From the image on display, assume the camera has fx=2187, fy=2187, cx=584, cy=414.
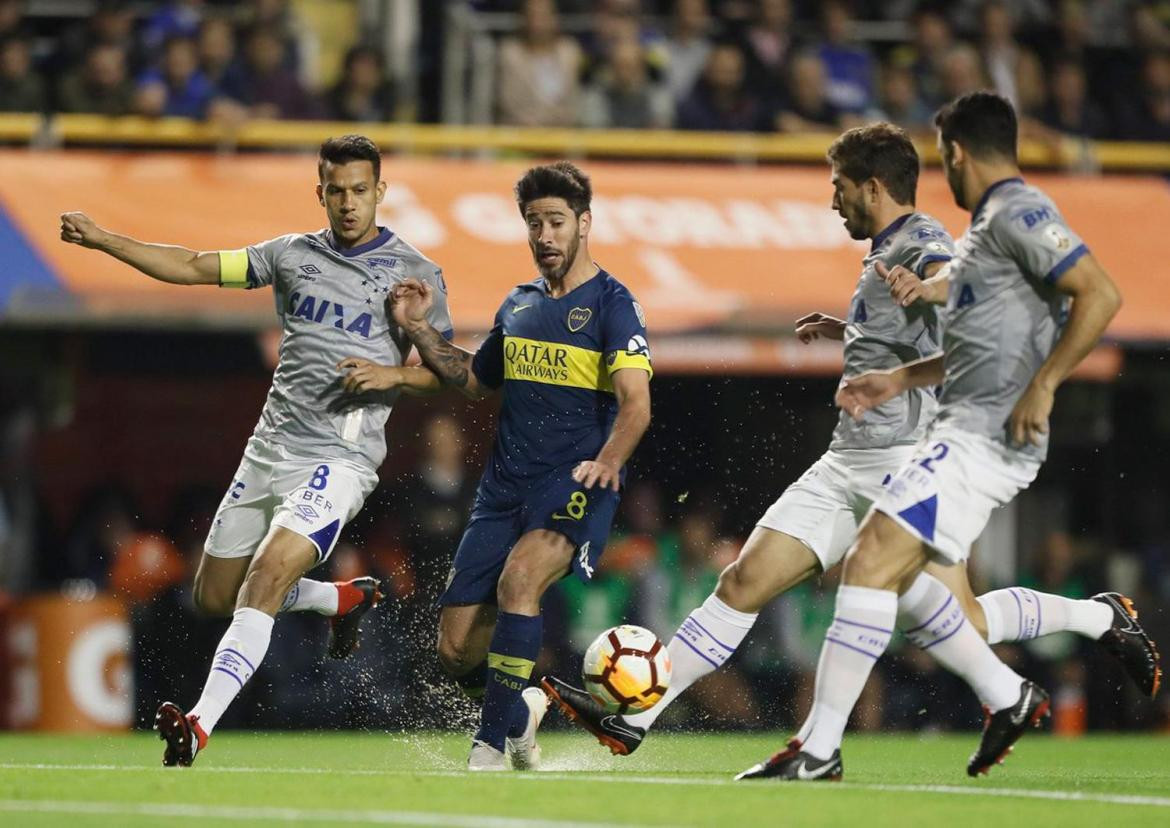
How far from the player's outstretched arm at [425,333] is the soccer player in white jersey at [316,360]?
74mm

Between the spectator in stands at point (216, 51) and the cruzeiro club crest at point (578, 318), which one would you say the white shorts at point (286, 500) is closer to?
the cruzeiro club crest at point (578, 318)

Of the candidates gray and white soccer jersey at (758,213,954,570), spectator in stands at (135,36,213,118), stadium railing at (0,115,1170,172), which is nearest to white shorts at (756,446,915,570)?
gray and white soccer jersey at (758,213,954,570)

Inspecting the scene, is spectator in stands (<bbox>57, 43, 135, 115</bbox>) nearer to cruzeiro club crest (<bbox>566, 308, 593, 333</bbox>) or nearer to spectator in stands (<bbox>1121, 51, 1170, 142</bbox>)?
cruzeiro club crest (<bbox>566, 308, 593, 333</bbox>)

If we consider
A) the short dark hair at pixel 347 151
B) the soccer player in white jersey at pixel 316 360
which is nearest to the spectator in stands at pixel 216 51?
the soccer player in white jersey at pixel 316 360

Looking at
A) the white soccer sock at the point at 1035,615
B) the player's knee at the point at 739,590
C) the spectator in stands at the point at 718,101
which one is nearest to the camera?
the player's knee at the point at 739,590

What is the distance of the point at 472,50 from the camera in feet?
51.7

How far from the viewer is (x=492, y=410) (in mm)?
16031

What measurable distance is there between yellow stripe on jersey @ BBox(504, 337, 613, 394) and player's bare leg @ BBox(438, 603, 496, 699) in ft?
3.30

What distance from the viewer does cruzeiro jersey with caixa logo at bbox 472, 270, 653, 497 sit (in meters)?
8.97

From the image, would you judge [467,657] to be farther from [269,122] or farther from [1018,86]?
[1018,86]

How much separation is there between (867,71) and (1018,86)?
120 centimetres

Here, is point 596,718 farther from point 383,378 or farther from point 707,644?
point 383,378

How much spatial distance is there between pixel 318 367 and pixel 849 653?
2813 millimetres

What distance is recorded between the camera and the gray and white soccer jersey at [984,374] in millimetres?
7594
